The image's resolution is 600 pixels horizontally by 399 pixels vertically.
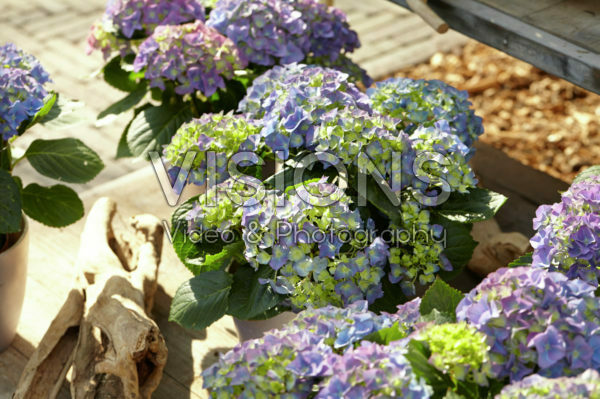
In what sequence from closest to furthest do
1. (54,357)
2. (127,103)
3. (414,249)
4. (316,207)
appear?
(316,207)
(414,249)
(54,357)
(127,103)

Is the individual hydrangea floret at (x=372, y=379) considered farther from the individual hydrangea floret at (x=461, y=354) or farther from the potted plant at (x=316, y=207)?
the potted plant at (x=316, y=207)

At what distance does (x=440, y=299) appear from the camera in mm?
1431

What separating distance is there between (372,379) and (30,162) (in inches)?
51.4

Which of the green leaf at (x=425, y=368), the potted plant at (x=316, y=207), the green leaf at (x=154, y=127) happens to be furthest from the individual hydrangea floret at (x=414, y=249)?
the green leaf at (x=154, y=127)

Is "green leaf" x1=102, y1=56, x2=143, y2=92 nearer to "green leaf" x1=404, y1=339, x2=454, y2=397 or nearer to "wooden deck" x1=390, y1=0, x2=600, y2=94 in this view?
"wooden deck" x1=390, y1=0, x2=600, y2=94

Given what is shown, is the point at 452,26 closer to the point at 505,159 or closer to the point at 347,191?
the point at 347,191

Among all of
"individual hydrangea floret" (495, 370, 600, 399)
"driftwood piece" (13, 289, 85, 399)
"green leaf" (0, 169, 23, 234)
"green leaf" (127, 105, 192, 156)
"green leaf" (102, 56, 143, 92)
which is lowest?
"driftwood piece" (13, 289, 85, 399)

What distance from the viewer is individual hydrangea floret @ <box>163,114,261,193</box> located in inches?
70.0

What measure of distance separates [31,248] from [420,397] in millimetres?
1731

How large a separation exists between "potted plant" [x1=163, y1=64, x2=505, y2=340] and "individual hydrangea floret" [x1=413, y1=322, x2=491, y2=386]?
16.5 inches

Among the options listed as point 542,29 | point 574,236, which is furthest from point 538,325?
point 542,29

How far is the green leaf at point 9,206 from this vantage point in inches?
73.2

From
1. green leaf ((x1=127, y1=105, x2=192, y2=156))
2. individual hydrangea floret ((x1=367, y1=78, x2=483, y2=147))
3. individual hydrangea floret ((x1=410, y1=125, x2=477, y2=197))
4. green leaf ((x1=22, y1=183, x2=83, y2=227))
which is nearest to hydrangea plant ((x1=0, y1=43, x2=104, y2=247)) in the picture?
green leaf ((x1=22, y1=183, x2=83, y2=227))

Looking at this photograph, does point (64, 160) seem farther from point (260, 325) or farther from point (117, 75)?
point (260, 325)
